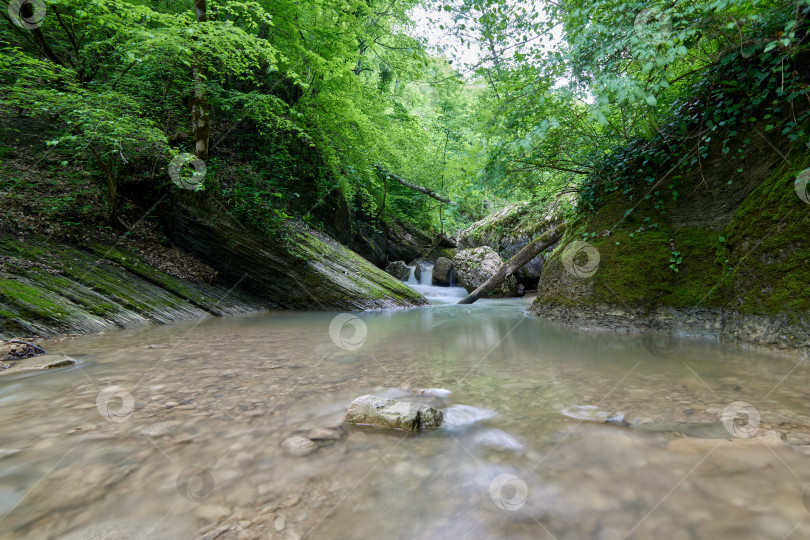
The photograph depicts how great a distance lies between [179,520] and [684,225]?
694cm

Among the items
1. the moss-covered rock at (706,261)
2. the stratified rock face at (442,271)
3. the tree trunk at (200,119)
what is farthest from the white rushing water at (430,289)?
the tree trunk at (200,119)

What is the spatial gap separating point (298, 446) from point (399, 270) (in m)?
14.5

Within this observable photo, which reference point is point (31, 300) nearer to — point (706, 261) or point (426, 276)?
point (706, 261)

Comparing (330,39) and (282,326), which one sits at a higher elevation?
(330,39)

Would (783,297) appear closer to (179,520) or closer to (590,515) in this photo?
(590,515)

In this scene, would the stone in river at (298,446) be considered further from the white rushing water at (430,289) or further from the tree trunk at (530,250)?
the white rushing water at (430,289)

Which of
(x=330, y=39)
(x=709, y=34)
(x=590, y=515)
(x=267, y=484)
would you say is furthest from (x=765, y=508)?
(x=330, y=39)

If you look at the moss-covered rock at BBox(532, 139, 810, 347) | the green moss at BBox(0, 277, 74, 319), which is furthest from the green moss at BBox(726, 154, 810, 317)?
the green moss at BBox(0, 277, 74, 319)

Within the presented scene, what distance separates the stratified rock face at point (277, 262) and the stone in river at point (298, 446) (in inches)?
278

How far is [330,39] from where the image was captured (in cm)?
922

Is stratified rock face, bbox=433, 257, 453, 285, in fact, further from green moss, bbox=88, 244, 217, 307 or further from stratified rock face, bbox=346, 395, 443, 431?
stratified rock face, bbox=346, 395, 443, 431

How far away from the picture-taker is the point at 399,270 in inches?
648

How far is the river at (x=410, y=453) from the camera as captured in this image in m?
1.36

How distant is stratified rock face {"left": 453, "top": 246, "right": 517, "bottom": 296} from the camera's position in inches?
511
